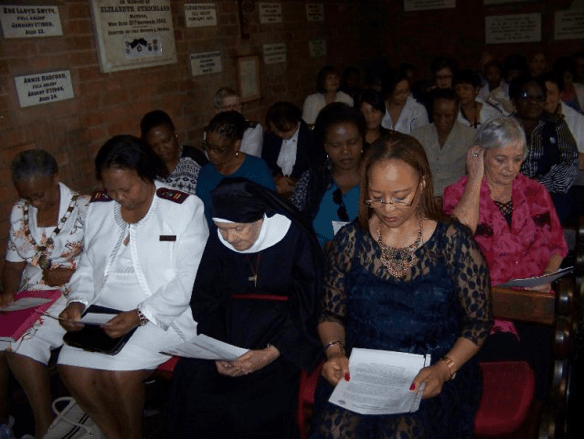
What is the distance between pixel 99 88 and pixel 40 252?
1718 millimetres

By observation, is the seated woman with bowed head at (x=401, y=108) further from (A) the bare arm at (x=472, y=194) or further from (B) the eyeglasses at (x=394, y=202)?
(B) the eyeglasses at (x=394, y=202)

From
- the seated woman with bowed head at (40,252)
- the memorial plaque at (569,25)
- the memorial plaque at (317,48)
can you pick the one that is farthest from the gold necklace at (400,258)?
the memorial plaque at (569,25)

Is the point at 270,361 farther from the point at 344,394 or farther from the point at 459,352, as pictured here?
the point at 459,352

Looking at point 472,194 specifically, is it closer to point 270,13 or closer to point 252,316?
point 252,316

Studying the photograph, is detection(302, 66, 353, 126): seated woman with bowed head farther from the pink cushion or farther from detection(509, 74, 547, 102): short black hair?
the pink cushion

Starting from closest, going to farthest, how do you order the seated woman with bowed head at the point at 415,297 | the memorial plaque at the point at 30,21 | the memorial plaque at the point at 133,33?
1. the seated woman with bowed head at the point at 415,297
2. the memorial plaque at the point at 30,21
3. the memorial plaque at the point at 133,33

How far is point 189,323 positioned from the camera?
127 inches

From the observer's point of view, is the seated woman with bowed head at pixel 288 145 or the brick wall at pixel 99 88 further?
the seated woman with bowed head at pixel 288 145

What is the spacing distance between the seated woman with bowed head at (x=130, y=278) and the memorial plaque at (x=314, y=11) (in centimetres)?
565

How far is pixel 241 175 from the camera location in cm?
414

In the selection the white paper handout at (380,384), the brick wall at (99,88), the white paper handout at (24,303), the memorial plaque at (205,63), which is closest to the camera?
the white paper handout at (380,384)

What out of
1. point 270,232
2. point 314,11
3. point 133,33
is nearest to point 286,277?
point 270,232

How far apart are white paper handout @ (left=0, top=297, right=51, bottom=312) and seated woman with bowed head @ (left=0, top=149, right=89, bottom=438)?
0.08 metres

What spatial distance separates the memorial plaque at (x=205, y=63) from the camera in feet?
19.2
